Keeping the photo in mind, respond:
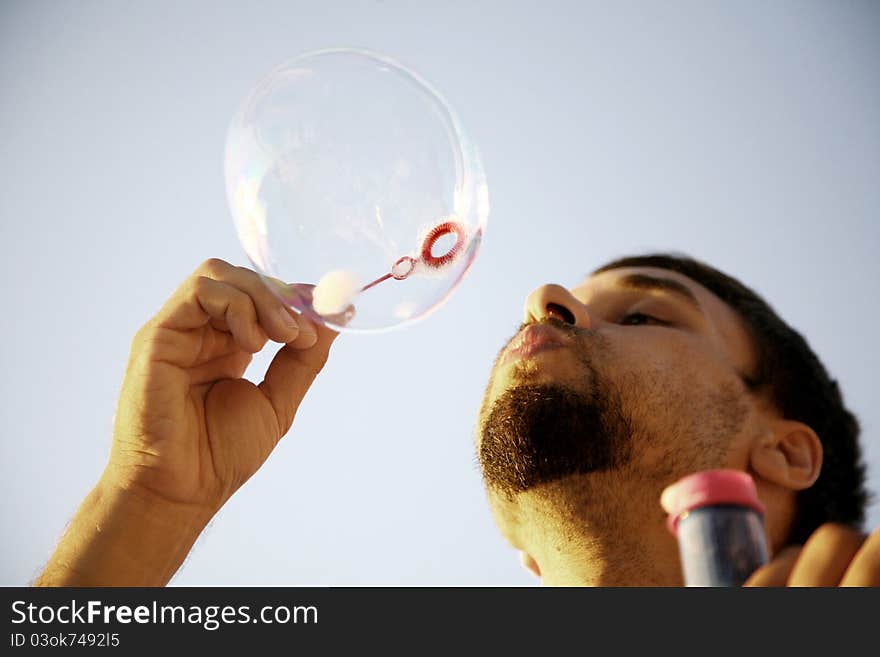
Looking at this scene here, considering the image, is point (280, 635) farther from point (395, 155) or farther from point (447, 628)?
point (395, 155)

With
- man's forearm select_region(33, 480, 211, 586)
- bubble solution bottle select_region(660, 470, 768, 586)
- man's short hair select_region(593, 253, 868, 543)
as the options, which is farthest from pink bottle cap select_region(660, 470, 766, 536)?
man's forearm select_region(33, 480, 211, 586)

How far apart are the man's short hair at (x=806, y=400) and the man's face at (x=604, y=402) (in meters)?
0.13

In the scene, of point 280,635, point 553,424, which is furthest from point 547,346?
point 280,635

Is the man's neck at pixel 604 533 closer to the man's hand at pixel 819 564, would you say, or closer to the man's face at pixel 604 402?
the man's face at pixel 604 402

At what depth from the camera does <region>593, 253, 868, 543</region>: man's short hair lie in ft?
7.07

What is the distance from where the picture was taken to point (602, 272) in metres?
2.63

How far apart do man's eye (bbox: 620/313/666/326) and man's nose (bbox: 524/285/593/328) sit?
0.15m

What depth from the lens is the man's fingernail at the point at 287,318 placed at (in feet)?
6.08

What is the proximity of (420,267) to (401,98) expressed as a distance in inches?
14.6

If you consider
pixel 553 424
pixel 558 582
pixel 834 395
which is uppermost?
pixel 834 395

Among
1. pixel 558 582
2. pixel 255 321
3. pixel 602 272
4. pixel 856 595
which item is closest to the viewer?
pixel 856 595

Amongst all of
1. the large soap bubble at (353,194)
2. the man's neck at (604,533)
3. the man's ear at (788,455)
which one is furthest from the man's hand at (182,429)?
the man's ear at (788,455)

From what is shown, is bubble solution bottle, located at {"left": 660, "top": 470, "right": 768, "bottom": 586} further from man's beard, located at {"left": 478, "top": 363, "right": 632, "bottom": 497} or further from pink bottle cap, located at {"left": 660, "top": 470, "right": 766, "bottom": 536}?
man's beard, located at {"left": 478, "top": 363, "right": 632, "bottom": 497}

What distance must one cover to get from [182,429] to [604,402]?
96 centimetres
